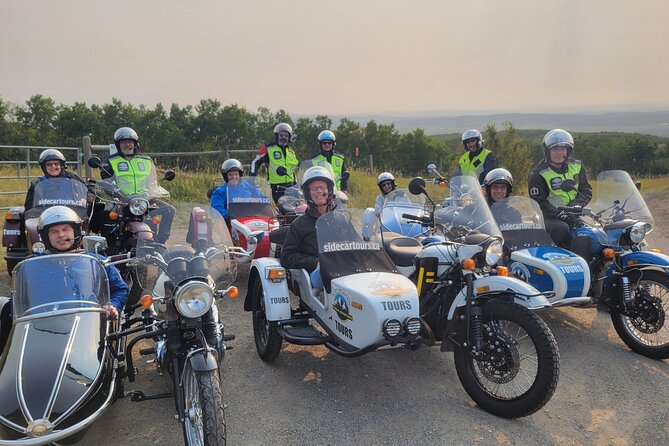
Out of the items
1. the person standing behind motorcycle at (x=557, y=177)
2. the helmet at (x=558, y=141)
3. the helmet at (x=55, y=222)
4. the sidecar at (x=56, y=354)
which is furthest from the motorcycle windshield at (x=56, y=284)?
the helmet at (x=558, y=141)

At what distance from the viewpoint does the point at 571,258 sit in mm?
5113

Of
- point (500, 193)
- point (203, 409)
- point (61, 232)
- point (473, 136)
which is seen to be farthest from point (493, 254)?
point (473, 136)

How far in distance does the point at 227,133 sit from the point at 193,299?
40566mm

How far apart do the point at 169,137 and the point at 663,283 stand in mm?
37819

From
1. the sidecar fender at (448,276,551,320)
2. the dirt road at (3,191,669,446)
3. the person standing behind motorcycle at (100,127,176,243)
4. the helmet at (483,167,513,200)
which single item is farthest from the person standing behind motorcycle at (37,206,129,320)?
the helmet at (483,167,513,200)

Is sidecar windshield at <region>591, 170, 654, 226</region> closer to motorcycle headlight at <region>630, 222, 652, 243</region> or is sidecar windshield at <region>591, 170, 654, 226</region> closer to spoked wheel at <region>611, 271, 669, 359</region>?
motorcycle headlight at <region>630, 222, 652, 243</region>

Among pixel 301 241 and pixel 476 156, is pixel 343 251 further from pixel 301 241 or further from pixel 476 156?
pixel 476 156

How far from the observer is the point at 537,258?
5160 mm

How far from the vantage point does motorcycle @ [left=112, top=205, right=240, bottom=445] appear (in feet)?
9.60

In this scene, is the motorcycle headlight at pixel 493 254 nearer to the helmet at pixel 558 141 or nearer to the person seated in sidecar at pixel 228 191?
the helmet at pixel 558 141

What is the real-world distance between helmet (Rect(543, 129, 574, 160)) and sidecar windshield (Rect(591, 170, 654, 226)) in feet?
1.79

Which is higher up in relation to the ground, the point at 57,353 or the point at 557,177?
the point at 557,177

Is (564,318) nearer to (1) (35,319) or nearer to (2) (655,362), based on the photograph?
(2) (655,362)

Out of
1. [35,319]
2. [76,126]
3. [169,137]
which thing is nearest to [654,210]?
[35,319]
